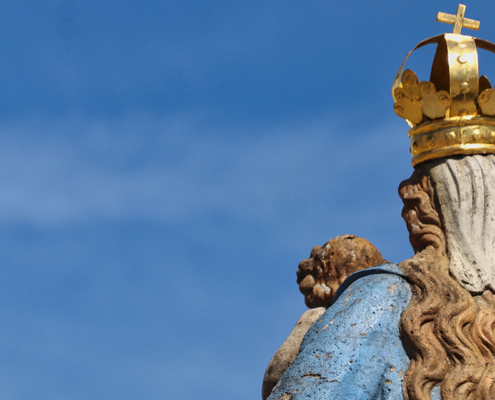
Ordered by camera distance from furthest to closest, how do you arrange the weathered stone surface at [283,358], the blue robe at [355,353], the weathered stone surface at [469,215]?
1. the weathered stone surface at [283,358]
2. the weathered stone surface at [469,215]
3. the blue robe at [355,353]

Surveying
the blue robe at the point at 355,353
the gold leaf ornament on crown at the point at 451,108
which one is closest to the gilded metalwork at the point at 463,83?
the gold leaf ornament on crown at the point at 451,108

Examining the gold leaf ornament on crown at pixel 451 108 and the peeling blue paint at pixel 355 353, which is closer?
the peeling blue paint at pixel 355 353

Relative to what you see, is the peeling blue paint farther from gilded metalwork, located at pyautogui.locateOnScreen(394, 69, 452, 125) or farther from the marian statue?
gilded metalwork, located at pyautogui.locateOnScreen(394, 69, 452, 125)

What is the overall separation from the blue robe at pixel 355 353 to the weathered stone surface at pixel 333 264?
1999 millimetres

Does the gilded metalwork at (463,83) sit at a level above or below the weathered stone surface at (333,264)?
above

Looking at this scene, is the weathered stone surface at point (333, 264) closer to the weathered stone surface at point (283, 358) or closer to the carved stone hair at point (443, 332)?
the weathered stone surface at point (283, 358)

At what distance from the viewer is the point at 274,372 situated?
21.4 ft

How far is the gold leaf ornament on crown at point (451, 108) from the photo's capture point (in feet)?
19.6

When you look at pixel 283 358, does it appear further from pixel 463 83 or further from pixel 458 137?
pixel 463 83

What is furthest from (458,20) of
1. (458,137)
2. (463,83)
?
(458,137)

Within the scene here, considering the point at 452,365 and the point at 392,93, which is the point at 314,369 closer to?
the point at 452,365

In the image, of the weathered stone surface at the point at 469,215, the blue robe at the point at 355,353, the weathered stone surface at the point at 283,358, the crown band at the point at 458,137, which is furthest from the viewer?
the weathered stone surface at the point at 283,358

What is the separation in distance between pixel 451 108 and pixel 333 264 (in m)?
2.00

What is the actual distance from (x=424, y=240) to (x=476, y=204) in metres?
0.41
